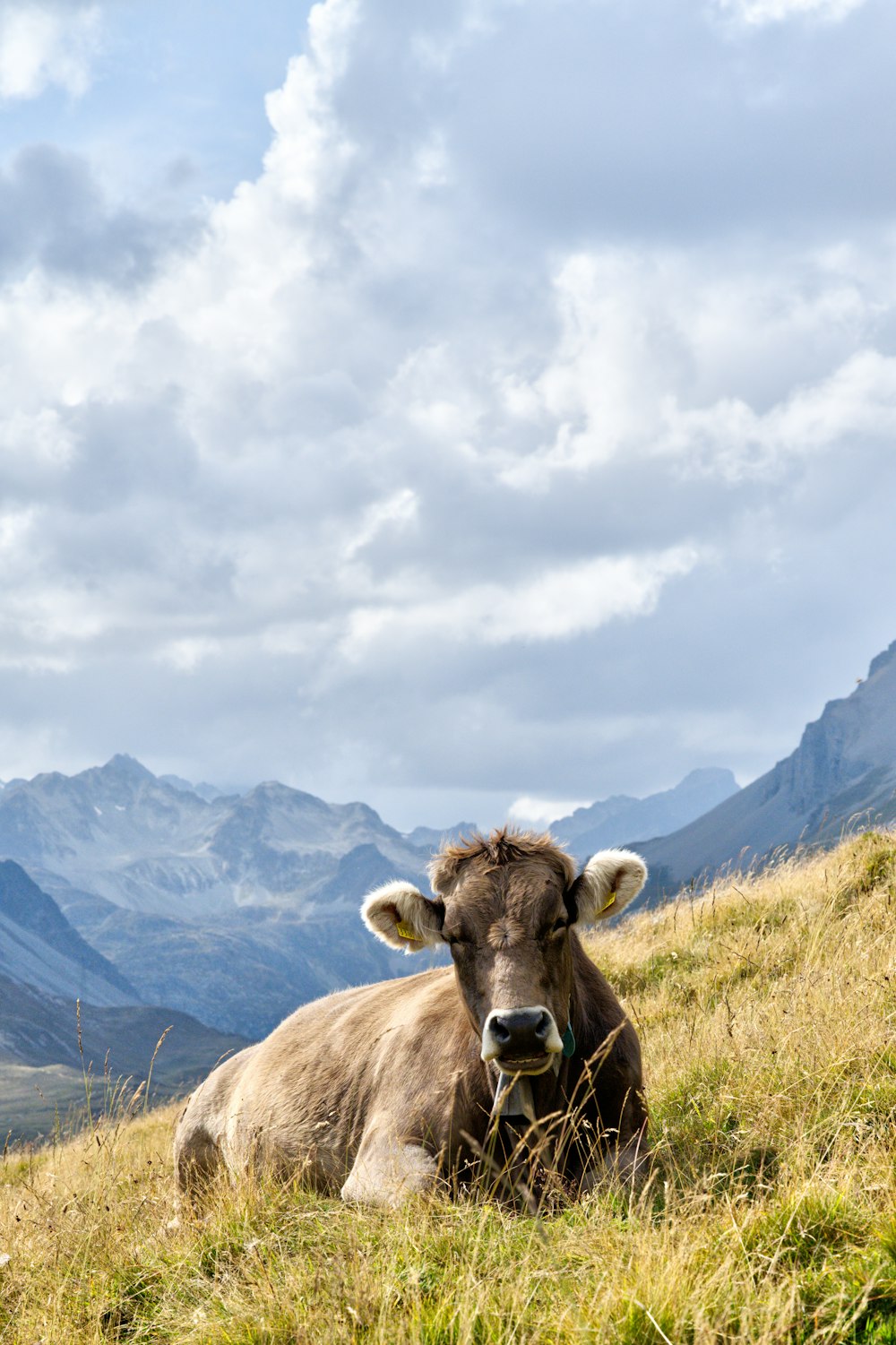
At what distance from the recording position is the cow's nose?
676 cm

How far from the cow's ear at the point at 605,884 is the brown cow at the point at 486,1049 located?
0.5 inches

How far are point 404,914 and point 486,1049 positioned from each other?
1.58m

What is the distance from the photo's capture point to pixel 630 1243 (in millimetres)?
5266

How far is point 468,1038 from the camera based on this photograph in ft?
27.3

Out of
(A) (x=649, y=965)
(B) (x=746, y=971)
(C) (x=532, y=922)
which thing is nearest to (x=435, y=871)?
(C) (x=532, y=922)

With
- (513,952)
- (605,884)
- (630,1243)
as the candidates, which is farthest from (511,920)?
(630,1243)

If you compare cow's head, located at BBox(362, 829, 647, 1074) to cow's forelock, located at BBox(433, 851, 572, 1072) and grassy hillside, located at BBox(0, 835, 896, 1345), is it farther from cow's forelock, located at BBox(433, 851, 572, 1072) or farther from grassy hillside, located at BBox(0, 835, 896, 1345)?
grassy hillside, located at BBox(0, 835, 896, 1345)

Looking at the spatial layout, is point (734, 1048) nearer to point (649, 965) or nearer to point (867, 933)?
point (867, 933)

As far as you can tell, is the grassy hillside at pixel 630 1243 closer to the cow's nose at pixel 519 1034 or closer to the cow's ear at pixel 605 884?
the cow's nose at pixel 519 1034

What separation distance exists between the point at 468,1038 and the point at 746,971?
Result: 579cm

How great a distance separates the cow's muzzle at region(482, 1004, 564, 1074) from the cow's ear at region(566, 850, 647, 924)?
4.56 ft

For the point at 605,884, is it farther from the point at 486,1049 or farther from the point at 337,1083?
the point at 337,1083

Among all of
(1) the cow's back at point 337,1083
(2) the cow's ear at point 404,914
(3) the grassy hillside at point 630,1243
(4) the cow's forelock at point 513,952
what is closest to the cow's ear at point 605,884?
(4) the cow's forelock at point 513,952

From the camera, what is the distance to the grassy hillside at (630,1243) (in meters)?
4.64
